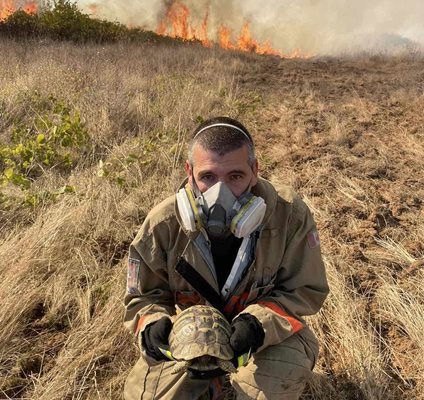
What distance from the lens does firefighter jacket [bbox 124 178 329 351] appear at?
87.5 inches

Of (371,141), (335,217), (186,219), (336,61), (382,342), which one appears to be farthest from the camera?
(336,61)

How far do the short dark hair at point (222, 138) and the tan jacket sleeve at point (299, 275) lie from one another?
437 millimetres

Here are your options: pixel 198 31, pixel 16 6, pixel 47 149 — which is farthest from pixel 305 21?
pixel 47 149

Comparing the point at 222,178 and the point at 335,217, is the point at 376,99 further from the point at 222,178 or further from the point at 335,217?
the point at 222,178

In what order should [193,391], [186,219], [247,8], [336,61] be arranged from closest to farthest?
1. [186,219]
2. [193,391]
3. [336,61]
4. [247,8]

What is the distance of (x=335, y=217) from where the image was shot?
4113 millimetres

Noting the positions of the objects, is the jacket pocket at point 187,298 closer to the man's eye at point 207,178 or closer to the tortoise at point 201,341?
the tortoise at point 201,341

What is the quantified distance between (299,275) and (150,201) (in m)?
2.35

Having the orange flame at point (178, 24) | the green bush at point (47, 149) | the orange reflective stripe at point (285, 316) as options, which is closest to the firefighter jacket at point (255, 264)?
the orange reflective stripe at point (285, 316)

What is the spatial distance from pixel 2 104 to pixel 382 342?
5.96m

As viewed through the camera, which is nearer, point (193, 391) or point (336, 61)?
point (193, 391)

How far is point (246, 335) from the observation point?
1921mm

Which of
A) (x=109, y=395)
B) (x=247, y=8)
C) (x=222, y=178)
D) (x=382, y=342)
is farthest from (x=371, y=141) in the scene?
(x=247, y=8)

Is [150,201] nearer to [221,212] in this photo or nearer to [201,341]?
[221,212]
